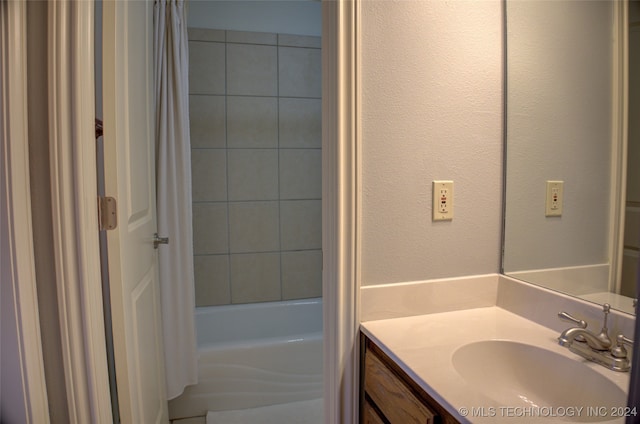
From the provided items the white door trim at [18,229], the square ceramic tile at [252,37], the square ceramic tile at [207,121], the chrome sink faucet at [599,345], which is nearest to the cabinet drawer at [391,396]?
the chrome sink faucet at [599,345]

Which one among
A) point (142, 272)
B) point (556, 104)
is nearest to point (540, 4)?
point (556, 104)

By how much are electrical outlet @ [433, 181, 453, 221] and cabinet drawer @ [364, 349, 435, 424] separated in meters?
0.45

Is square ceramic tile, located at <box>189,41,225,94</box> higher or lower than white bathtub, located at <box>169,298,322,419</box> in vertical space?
higher

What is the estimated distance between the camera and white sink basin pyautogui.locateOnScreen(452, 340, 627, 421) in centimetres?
77

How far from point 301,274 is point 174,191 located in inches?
48.9

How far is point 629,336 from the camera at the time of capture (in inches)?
30.7

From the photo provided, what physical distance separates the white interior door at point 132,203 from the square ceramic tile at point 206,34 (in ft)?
3.26

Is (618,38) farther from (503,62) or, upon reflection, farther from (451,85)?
(451,85)

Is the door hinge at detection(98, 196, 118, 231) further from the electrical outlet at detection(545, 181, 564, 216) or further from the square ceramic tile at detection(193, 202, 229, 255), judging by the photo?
the square ceramic tile at detection(193, 202, 229, 255)

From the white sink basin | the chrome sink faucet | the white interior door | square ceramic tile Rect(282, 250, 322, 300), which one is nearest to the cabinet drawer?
the white sink basin

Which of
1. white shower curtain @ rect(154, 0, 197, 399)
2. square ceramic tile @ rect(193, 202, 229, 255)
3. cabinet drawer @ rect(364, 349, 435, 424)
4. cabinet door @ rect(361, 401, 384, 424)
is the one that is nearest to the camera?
cabinet drawer @ rect(364, 349, 435, 424)

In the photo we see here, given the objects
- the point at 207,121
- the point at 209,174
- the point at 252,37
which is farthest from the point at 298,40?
the point at 209,174

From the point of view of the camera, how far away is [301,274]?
273 cm

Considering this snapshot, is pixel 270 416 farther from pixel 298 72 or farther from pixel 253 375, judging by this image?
pixel 298 72
